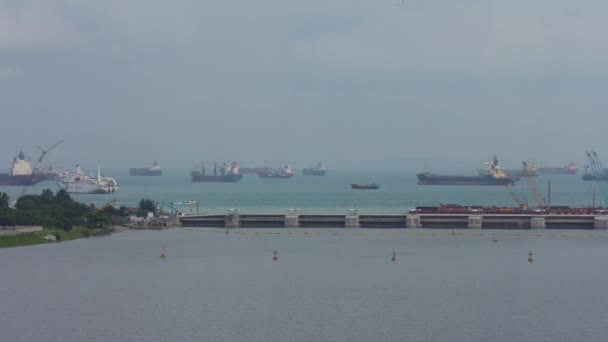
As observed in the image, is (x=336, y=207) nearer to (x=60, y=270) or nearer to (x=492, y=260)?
(x=492, y=260)

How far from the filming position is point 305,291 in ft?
161

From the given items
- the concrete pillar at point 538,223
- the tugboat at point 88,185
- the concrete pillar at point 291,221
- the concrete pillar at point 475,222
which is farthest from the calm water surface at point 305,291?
the tugboat at point 88,185

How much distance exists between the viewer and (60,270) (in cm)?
5703

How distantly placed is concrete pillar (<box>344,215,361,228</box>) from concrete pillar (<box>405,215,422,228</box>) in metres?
4.68

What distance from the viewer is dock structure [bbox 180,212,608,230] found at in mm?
91062

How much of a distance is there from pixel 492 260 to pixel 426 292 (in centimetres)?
1584

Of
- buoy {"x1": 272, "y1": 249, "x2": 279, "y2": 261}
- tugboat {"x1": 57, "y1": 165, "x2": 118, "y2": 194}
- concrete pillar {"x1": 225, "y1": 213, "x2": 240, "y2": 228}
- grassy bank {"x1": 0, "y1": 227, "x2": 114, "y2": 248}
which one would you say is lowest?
buoy {"x1": 272, "y1": 249, "x2": 279, "y2": 261}

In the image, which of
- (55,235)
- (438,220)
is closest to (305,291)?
(55,235)

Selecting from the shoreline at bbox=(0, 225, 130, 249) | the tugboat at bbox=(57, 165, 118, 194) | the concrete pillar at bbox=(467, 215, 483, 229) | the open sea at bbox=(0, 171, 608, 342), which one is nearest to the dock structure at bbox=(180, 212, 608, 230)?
the concrete pillar at bbox=(467, 215, 483, 229)

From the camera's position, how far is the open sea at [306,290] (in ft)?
129

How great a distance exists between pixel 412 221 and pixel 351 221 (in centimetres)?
578

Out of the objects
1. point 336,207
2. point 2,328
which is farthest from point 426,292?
point 336,207

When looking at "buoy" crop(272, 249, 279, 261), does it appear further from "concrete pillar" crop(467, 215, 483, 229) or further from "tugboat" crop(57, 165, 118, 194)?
"tugboat" crop(57, 165, 118, 194)

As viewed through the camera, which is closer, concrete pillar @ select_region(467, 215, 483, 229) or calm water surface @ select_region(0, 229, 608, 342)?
calm water surface @ select_region(0, 229, 608, 342)
